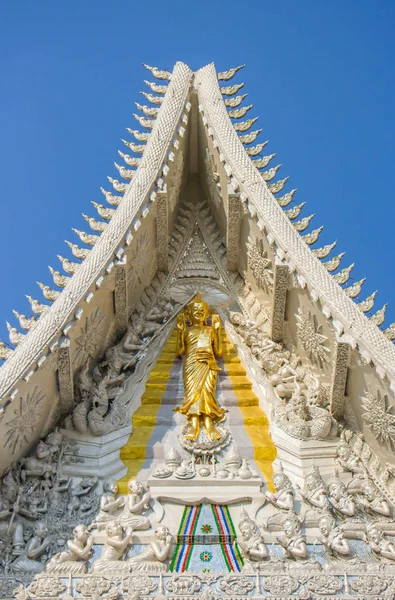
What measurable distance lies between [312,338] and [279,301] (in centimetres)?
65

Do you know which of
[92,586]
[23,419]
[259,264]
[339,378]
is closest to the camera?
[92,586]

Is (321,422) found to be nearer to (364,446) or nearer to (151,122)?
(364,446)

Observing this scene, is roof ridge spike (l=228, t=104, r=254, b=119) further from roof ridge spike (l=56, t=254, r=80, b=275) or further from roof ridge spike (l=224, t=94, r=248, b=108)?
roof ridge spike (l=56, t=254, r=80, b=275)

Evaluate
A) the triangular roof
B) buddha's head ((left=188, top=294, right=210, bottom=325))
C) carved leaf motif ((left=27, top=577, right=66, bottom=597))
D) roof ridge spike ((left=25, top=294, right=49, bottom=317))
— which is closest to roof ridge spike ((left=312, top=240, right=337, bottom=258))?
the triangular roof

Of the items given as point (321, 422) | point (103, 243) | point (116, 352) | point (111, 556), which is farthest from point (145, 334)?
point (111, 556)

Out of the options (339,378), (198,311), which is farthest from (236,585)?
(198,311)

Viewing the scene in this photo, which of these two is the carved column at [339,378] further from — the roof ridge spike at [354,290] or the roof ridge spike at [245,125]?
the roof ridge spike at [245,125]

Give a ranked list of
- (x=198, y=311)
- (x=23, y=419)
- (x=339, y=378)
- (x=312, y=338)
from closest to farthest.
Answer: (x=23, y=419) → (x=339, y=378) → (x=312, y=338) → (x=198, y=311)

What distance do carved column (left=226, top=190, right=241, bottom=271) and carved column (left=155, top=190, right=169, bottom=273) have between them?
769mm

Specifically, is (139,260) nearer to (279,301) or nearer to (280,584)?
(279,301)

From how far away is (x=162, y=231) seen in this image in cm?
1080

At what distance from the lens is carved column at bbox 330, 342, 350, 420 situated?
28.9ft

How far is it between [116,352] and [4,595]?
10.7 feet

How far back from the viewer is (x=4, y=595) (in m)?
7.33
